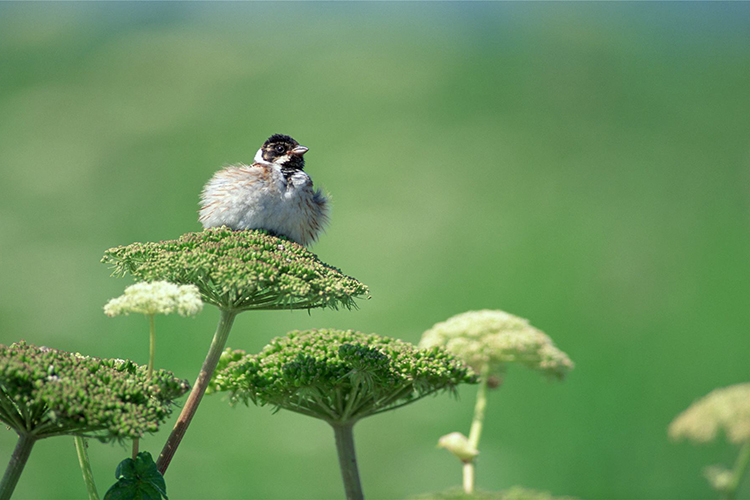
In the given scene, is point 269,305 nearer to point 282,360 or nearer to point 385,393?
point 282,360

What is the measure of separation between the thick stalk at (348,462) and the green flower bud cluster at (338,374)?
0.23ft

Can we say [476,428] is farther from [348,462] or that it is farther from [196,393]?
[196,393]

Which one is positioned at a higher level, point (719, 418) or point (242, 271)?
point (242, 271)

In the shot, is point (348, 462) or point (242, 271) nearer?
point (242, 271)

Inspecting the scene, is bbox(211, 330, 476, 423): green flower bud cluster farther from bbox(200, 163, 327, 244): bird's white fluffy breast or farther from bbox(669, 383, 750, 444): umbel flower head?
bbox(669, 383, 750, 444): umbel flower head

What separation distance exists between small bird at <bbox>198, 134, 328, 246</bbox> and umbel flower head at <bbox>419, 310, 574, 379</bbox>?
Result: 3.50 feet

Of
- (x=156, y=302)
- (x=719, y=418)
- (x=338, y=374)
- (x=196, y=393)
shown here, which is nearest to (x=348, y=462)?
(x=338, y=374)

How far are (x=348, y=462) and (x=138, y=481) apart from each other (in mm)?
1131

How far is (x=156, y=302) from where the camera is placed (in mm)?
3018

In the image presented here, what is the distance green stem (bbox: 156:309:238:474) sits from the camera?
11.4ft

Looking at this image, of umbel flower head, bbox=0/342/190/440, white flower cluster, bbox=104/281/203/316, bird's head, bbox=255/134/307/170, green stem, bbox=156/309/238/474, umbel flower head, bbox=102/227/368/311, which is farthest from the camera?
bird's head, bbox=255/134/307/170

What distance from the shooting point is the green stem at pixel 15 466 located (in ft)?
9.25

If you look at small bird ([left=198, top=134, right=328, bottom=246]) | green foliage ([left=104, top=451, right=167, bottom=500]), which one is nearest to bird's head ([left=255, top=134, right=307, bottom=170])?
small bird ([left=198, top=134, right=328, bottom=246])

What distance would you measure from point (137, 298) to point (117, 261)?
0.72 meters
